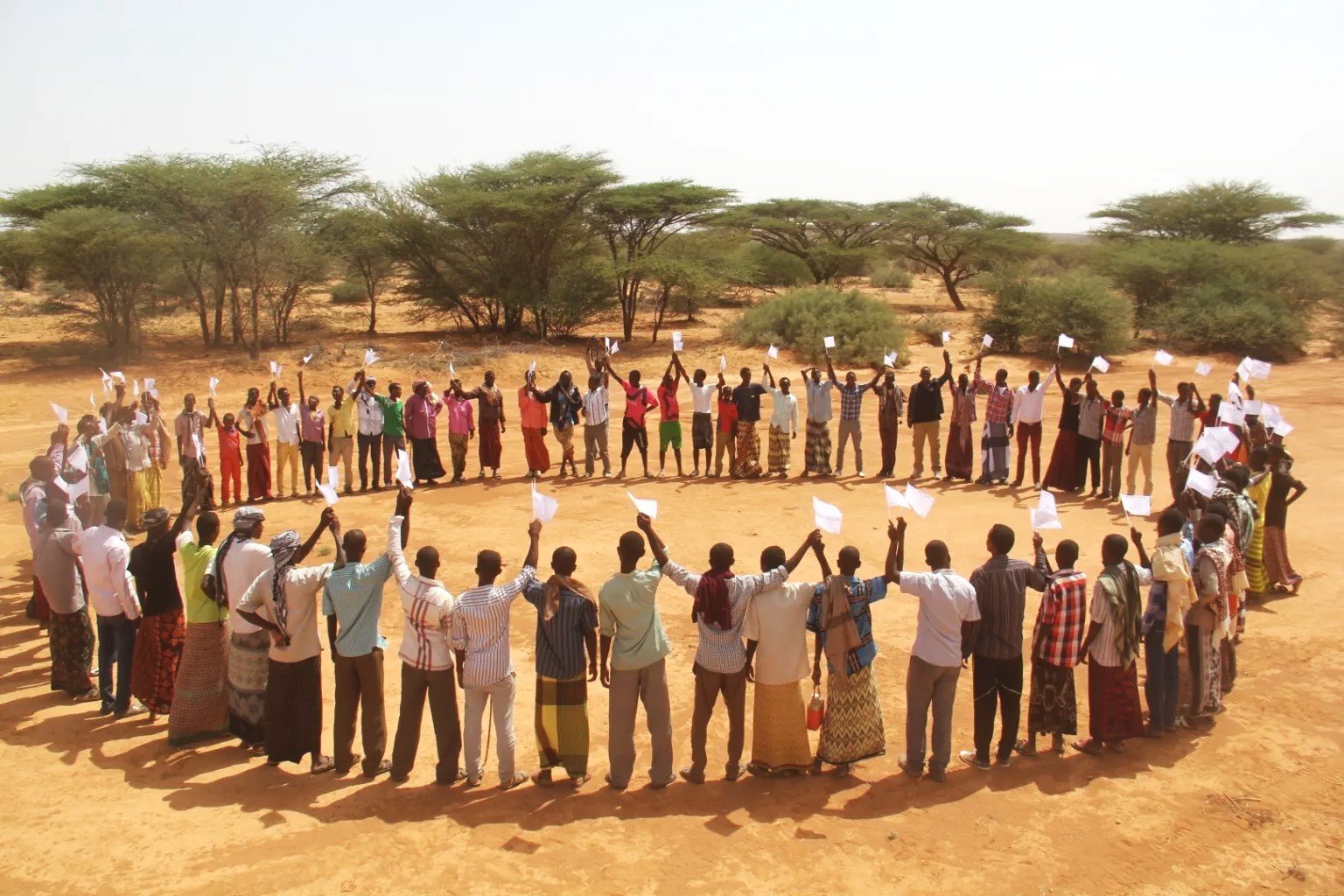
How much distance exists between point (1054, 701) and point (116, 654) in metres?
6.12

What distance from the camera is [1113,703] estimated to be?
19.9ft

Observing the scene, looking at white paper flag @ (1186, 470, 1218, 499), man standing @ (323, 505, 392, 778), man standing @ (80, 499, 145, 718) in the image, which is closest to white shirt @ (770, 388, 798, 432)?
white paper flag @ (1186, 470, 1218, 499)

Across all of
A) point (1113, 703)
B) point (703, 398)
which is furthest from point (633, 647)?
point (703, 398)

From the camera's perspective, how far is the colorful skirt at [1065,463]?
12.9 meters

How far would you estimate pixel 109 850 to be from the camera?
4965mm

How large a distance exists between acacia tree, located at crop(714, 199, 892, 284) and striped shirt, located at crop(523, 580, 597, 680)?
32893mm

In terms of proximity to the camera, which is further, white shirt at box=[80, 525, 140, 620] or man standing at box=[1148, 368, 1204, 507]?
man standing at box=[1148, 368, 1204, 507]

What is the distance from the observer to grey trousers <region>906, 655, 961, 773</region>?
18.6 feet

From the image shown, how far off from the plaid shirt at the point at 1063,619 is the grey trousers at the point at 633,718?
2.33 metres

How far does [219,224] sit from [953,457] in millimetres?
19662

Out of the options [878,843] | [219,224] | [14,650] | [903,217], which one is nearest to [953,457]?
[878,843]

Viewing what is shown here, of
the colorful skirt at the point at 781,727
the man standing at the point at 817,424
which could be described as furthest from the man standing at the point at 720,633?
the man standing at the point at 817,424

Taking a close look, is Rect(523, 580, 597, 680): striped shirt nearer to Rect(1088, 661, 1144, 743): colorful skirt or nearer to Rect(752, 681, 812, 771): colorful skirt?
Rect(752, 681, 812, 771): colorful skirt

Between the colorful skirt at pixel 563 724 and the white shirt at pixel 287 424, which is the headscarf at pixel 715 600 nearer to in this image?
the colorful skirt at pixel 563 724
